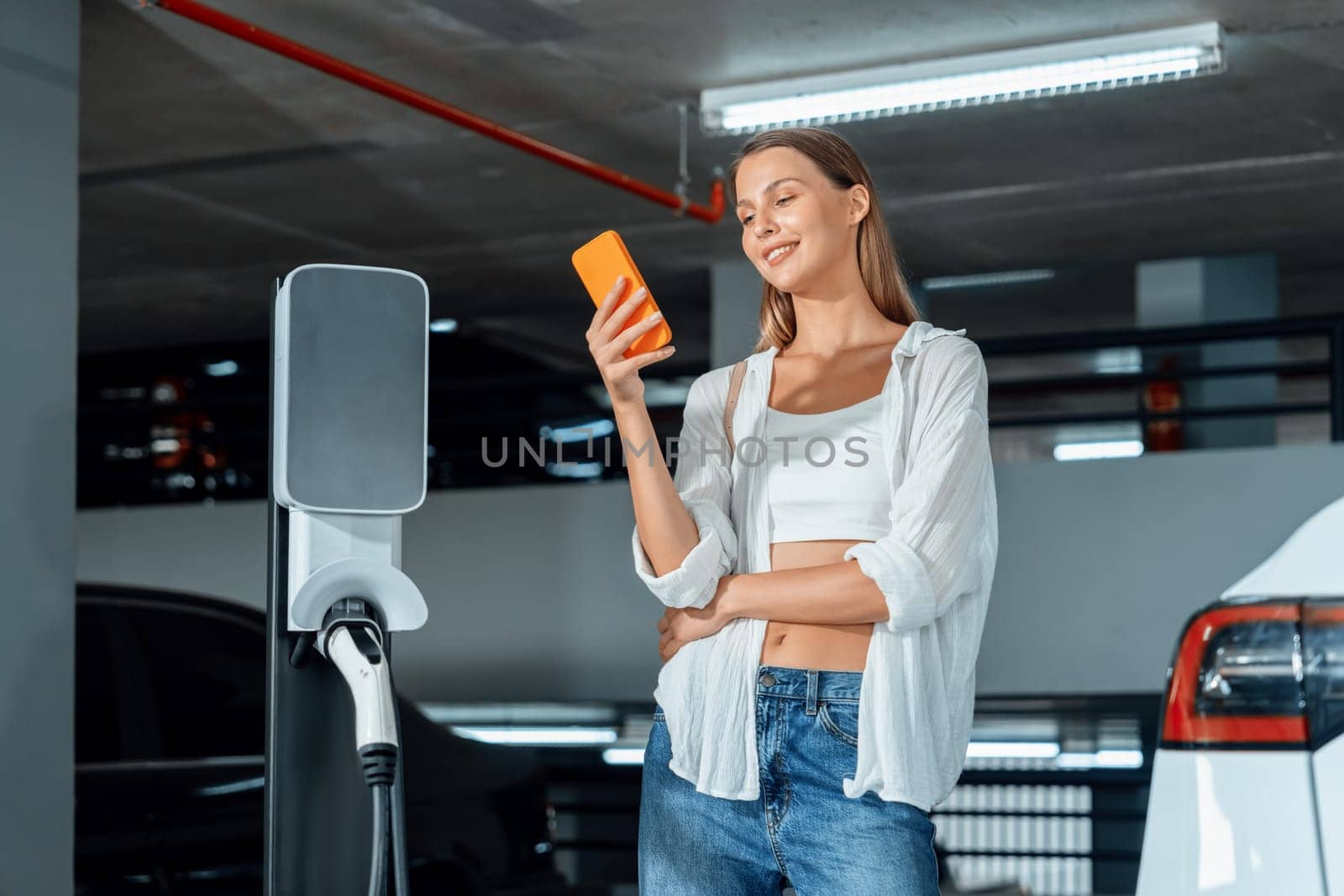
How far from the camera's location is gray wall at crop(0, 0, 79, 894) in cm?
Answer: 318

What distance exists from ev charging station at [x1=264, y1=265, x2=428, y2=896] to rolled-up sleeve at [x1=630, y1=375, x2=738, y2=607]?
24 centimetres

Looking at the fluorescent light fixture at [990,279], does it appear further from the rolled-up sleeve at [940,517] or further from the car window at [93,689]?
the rolled-up sleeve at [940,517]

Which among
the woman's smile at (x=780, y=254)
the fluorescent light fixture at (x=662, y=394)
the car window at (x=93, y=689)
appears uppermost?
the fluorescent light fixture at (x=662, y=394)

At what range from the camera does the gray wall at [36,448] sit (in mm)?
3178

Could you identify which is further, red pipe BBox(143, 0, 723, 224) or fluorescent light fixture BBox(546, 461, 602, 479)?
fluorescent light fixture BBox(546, 461, 602, 479)

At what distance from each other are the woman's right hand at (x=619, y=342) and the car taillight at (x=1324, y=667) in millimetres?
610

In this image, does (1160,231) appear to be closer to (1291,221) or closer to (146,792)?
(1291,221)

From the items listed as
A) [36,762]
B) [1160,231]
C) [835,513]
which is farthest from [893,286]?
[1160,231]

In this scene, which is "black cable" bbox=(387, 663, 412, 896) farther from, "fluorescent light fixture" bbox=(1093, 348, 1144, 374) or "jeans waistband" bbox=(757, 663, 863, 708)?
"fluorescent light fixture" bbox=(1093, 348, 1144, 374)

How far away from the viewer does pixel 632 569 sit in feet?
19.4

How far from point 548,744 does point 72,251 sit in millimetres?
3079

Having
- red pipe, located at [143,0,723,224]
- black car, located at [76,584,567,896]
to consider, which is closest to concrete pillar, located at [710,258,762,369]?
red pipe, located at [143,0,723,224]

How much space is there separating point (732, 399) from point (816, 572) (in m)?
0.28

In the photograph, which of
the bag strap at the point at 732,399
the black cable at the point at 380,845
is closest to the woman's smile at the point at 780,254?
the bag strap at the point at 732,399
